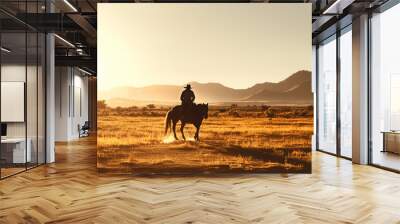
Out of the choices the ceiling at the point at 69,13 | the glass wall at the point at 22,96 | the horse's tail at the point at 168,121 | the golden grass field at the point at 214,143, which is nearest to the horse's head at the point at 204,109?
the golden grass field at the point at 214,143

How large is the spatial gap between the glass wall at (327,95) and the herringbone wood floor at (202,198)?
3.26 metres

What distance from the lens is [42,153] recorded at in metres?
8.62

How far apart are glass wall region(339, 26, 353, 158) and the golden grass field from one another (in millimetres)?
2526

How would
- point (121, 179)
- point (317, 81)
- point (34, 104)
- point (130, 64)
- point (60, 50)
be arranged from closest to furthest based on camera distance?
point (121, 179) → point (130, 64) → point (34, 104) → point (317, 81) → point (60, 50)

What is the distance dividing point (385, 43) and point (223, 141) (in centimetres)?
387

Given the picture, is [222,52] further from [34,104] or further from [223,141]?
[34,104]

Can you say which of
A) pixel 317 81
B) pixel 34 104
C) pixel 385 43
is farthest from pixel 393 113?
pixel 34 104

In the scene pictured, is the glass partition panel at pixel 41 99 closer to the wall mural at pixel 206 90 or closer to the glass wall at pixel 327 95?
the wall mural at pixel 206 90

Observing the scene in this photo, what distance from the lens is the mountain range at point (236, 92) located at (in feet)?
23.8

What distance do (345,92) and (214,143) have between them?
419cm

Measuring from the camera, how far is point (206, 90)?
24.0 feet

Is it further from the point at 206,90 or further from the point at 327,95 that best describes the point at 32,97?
the point at 327,95

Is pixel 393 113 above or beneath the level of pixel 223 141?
above

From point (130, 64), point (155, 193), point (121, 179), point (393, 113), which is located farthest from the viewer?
point (393, 113)
